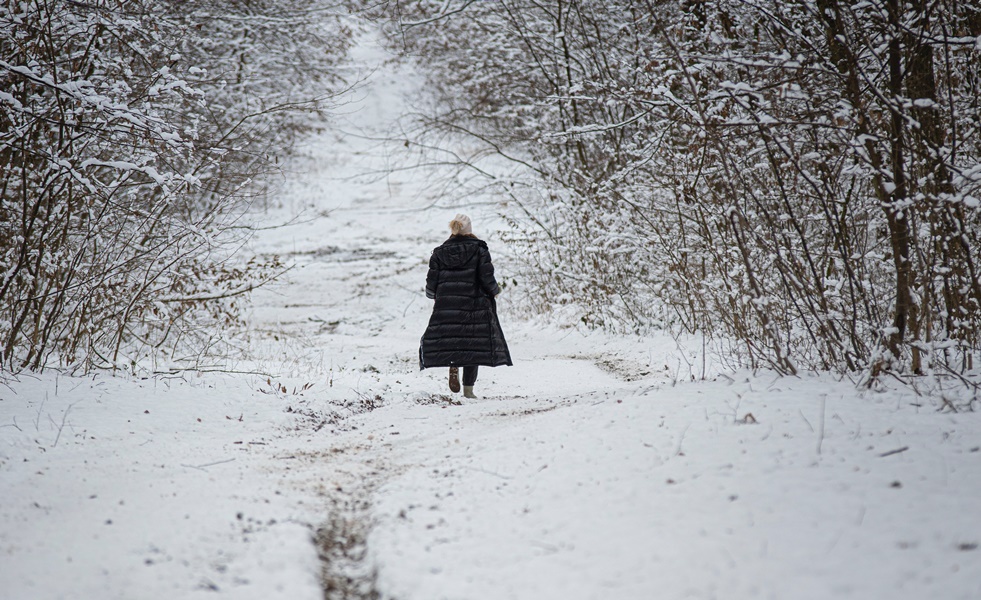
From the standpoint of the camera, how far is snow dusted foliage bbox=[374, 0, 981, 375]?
4379 millimetres

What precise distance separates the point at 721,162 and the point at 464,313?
2.95m

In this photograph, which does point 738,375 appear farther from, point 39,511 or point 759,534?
point 39,511

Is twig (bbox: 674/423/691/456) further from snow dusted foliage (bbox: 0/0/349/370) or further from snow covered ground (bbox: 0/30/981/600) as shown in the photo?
snow dusted foliage (bbox: 0/0/349/370)

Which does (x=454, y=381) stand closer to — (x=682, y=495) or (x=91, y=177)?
(x=91, y=177)

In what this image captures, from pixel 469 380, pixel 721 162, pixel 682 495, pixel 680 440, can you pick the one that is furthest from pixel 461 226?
pixel 682 495

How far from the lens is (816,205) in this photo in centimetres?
616

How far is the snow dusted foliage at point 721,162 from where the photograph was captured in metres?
4.38

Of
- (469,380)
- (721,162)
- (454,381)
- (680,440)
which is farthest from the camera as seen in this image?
(454,381)

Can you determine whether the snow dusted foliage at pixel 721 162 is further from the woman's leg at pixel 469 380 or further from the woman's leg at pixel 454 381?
the woman's leg at pixel 454 381

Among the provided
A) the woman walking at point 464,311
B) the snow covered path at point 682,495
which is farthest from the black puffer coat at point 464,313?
the snow covered path at point 682,495

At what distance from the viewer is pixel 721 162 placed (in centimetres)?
559

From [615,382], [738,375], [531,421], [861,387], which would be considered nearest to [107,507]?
[531,421]

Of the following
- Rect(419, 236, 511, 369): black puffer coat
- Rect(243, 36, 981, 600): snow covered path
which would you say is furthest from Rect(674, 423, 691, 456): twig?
Rect(419, 236, 511, 369): black puffer coat

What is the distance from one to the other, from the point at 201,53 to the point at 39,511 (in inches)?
409
